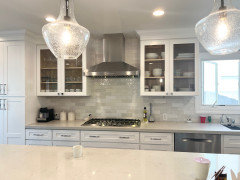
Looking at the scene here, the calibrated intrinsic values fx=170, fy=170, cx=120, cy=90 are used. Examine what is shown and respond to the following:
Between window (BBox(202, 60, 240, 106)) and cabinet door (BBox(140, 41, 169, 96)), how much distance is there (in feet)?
2.71

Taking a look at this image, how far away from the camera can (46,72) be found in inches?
123

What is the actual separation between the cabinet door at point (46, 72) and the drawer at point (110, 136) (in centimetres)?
101

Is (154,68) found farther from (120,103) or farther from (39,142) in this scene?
(39,142)

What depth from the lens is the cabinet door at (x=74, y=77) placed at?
302 cm

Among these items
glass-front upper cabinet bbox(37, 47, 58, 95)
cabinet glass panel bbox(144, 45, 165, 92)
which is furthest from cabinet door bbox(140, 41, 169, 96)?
glass-front upper cabinet bbox(37, 47, 58, 95)

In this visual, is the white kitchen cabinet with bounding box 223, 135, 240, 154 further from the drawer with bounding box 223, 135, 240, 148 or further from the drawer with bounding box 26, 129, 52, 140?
the drawer with bounding box 26, 129, 52, 140

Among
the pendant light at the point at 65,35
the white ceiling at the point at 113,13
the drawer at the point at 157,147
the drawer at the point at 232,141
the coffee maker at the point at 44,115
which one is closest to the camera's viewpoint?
the pendant light at the point at 65,35

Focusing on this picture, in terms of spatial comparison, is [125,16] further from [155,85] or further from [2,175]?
[2,175]

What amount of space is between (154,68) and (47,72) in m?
1.94

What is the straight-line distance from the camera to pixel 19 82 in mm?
2811

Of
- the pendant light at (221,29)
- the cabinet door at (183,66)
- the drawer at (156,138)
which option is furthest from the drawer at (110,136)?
the pendant light at (221,29)

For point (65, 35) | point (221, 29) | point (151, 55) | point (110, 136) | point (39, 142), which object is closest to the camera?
point (221, 29)

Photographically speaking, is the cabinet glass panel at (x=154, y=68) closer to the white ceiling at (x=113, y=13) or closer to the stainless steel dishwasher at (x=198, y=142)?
the white ceiling at (x=113, y=13)

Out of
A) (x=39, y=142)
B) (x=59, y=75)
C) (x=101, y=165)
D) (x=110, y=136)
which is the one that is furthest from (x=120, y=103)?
(x=101, y=165)
